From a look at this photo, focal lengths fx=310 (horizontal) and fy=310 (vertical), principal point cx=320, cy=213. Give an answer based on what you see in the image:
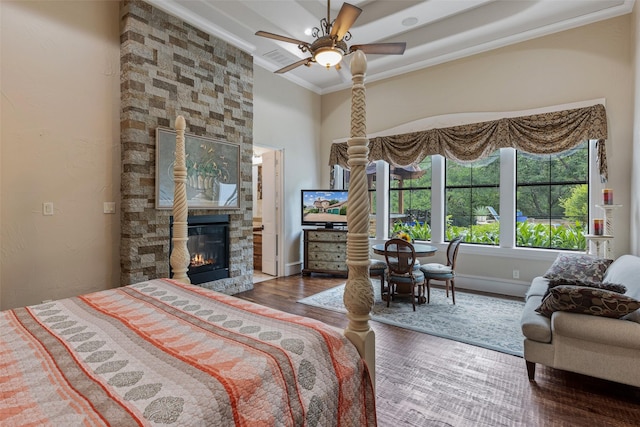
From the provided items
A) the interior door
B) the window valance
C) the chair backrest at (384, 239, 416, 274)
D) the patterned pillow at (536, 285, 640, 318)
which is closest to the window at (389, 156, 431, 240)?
the window valance

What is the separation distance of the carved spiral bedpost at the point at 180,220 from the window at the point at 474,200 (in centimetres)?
409

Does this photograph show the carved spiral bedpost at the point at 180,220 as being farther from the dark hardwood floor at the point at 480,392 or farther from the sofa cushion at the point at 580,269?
the sofa cushion at the point at 580,269

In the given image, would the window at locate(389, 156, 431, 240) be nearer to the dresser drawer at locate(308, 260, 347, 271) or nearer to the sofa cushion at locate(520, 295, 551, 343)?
the dresser drawer at locate(308, 260, 347, 271)

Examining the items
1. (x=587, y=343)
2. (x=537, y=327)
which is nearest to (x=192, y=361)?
(x=537, y=327)

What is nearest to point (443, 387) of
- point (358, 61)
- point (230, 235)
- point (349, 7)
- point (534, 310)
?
point (534, 310)

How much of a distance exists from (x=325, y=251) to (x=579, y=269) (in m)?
3.51

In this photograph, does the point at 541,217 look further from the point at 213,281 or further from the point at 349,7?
the point at 213,281

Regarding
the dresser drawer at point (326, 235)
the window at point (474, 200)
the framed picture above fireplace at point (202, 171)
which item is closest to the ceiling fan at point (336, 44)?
the framed picture above fireplace at point (202, 171)

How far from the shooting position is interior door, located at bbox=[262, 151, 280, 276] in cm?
562

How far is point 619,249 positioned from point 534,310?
92.2 inches

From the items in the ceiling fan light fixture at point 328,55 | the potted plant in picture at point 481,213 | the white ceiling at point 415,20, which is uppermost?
the white ceiling at point 415,20

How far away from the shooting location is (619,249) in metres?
3.77

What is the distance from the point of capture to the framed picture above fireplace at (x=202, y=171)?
11.6ft

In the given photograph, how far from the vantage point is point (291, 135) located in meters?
5.76
